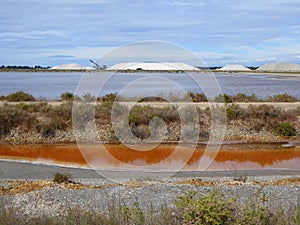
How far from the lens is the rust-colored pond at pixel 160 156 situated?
66.0ft

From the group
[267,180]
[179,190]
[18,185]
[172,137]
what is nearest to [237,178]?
[267,180]

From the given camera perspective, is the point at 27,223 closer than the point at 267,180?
Yes

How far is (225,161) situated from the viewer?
2094cm

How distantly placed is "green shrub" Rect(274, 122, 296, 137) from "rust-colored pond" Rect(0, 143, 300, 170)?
227cm

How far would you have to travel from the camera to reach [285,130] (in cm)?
2711

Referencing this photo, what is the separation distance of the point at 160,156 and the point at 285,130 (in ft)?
30.1

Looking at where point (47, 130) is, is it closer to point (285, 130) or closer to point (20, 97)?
point (20, 97)

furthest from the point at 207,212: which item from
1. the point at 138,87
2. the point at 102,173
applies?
the point at 138,87

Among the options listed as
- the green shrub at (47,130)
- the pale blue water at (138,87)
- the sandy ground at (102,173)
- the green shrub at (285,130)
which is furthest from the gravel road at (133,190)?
the pale blue water at (138,87)

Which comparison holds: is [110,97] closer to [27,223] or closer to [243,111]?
[243,111]

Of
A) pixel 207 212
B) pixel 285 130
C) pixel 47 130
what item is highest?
pixel 207 212

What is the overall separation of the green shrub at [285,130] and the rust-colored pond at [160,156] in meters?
2.27

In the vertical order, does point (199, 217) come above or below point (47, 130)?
above

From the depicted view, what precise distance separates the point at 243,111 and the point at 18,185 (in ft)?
57.6
